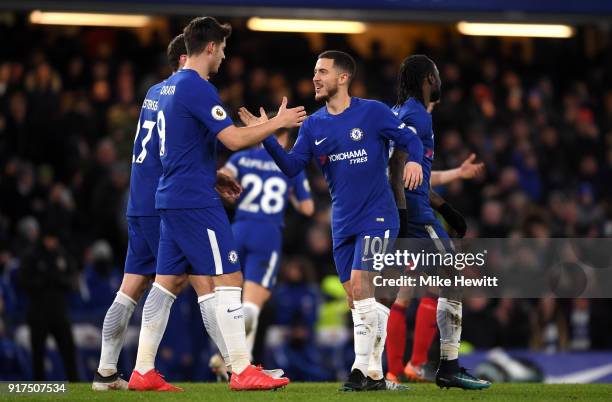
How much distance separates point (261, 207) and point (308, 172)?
4.95m

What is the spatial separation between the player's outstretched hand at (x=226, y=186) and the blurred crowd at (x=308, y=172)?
17.0 ft

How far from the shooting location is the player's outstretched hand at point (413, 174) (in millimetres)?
7855

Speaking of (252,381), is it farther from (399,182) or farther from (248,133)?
(399,182)

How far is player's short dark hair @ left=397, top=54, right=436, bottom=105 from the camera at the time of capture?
8.61 m

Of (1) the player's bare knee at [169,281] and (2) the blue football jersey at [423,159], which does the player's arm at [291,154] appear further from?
(1) the player's bare knee at [169,281]

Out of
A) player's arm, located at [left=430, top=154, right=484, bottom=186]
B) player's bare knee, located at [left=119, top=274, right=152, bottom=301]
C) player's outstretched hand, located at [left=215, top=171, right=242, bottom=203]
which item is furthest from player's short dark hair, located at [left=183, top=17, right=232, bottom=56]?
player's arm, located at [left=430, top=154, right=484, bottom=186]

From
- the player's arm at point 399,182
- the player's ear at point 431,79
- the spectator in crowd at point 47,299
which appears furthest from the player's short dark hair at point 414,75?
the spectator in crowd at point 47,299

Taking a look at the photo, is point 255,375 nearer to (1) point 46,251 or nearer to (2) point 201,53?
(2) point 201,53

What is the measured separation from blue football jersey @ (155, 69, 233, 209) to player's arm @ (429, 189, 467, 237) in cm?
178

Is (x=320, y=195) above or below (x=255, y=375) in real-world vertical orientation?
above

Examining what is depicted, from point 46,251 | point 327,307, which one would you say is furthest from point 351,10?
point 46,251

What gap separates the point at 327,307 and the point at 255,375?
664 cm

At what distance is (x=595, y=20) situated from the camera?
16547mm

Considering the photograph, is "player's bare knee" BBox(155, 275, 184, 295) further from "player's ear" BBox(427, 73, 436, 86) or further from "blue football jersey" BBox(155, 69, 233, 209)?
"player's ear" BBox(427, 73, 436, 86)
